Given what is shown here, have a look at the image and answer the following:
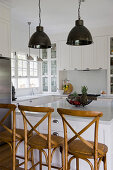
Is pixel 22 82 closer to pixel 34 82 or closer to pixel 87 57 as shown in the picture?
pixel 34 82

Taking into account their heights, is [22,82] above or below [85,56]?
below

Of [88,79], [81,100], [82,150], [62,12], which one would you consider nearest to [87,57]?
[88,79]

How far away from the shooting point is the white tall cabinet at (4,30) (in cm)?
359

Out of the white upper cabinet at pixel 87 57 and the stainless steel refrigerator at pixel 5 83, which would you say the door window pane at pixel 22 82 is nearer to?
the stainless steel refrigerator at pixel 5 83

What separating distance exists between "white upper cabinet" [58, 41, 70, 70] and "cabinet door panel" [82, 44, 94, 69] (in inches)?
20.4

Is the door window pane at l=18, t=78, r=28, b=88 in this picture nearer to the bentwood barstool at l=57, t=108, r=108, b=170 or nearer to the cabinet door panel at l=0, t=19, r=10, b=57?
the cabinet door panel at l=0, t=19, r=10, b=57

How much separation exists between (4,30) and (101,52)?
284 cm

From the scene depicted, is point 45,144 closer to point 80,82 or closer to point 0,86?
point 0,86

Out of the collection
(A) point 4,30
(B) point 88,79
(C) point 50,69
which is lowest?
(B) point 88,79

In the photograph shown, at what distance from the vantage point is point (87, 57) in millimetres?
5453

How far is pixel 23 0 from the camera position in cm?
345

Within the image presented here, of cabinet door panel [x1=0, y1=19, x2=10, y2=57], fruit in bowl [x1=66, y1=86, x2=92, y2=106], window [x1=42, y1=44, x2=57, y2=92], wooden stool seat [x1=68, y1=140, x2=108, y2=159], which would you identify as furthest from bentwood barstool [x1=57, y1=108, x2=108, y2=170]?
window [x1=42, y1=44, x2=57, y2=92]

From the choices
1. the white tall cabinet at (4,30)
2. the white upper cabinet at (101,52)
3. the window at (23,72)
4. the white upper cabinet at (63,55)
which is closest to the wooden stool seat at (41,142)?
the white tall cabinet at (4,30)

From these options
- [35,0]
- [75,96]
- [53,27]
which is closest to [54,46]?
[53,27]
